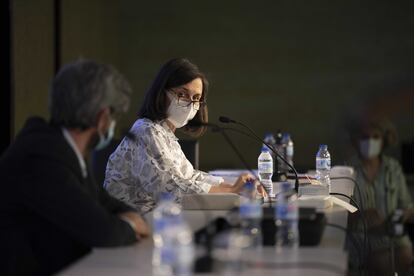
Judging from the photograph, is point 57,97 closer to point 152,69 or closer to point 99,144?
point 99,144

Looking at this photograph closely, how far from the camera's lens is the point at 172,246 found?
1.85 m

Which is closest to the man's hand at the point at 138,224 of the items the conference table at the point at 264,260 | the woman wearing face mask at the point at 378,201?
the conference table at the point at 264,260

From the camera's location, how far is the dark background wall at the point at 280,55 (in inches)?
322

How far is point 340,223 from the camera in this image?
9.60 ft

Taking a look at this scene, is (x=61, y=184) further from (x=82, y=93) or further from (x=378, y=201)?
(x=378, y=201)

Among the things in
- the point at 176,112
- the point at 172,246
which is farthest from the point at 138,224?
the point at 176,112

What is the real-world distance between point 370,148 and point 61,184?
7.83 ft

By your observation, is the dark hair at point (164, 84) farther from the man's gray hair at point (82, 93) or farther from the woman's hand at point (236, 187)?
the man's gray hair at point (82, 93)

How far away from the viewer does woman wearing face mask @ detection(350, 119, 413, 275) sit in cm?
413

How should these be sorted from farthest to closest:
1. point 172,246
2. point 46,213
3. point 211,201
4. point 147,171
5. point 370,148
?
1. point 370,148
2. point 147,171
3. point 211,201
4. point 46,213
5. point 172,246

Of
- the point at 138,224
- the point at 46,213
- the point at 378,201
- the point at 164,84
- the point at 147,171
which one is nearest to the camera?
the point at 46,213

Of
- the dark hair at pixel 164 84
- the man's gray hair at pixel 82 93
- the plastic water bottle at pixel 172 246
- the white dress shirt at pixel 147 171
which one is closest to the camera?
the plastic water bottle at pixel 172 246

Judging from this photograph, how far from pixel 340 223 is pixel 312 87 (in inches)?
214

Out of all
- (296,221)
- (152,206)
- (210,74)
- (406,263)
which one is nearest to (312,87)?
(210,74)
